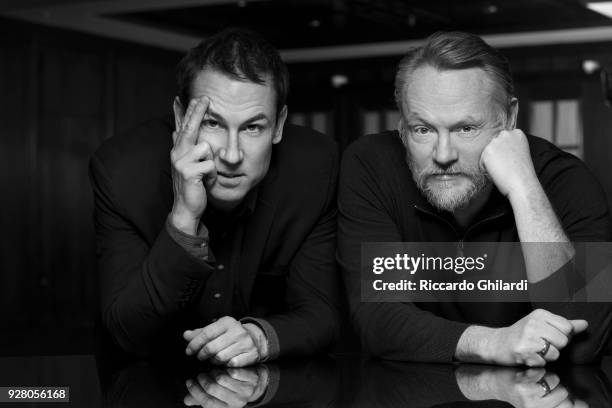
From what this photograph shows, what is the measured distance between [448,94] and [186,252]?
670mm

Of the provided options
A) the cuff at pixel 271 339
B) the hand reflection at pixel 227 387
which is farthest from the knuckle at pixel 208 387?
the cuff at pixel 271 339

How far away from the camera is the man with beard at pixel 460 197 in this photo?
1902 millimetres

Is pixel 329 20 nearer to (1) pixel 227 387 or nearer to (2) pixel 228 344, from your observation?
(2) pixel 228 344

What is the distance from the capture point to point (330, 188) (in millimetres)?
2240

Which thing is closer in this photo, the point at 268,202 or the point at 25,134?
the point at 268,202

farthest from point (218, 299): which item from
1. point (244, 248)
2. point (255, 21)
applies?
point (255, 21)

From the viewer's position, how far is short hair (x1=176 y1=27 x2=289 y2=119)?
6.67 ft

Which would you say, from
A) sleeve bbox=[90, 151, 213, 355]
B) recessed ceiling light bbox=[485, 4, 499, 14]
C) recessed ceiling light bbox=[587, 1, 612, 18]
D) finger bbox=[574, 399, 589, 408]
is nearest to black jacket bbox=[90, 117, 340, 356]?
sleeve bbox=[90, 151, 213, 355]

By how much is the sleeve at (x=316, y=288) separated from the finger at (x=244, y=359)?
0.44 ft

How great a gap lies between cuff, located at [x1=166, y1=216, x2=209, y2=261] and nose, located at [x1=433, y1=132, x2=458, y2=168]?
54 centimetres

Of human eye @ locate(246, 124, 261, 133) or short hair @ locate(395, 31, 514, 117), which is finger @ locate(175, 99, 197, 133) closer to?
human eye @ locate(246, 124, 261, 133)

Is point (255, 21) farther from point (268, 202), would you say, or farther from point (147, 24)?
point (268, 202)

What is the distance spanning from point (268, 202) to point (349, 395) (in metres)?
0.88

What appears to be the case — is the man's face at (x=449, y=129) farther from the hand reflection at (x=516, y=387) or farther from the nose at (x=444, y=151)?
the hand reflection at (x=516, y=387)
